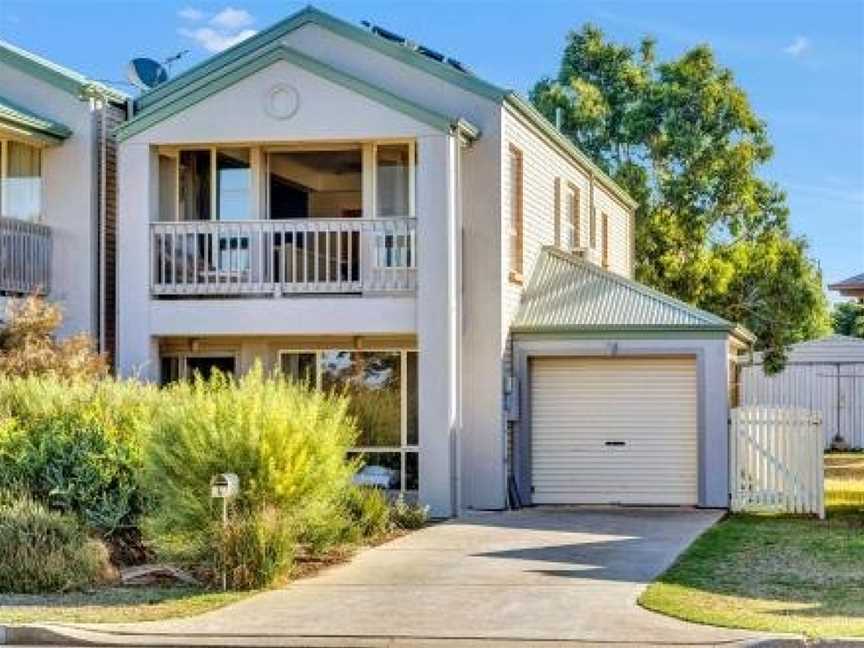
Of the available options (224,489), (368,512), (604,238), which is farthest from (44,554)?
(604,238)

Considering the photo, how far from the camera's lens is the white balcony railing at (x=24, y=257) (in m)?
20.8

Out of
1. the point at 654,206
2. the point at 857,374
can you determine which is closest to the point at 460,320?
the point at 654,206

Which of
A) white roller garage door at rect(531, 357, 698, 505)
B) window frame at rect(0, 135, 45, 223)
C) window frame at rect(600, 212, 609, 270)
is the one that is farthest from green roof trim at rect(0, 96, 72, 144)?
window frame at rect(600, 212, 609, 270)

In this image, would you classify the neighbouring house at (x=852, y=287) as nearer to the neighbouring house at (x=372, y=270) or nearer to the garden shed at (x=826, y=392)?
the neighbouring house at (x=372, y=270)

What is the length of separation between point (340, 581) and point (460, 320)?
7734 millimetres

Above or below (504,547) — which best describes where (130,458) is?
above

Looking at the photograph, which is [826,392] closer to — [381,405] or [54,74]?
[381,405]

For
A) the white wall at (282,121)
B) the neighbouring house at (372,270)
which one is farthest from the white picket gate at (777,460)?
the white wall at (282,121)

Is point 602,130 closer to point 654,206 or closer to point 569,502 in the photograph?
point 654,206

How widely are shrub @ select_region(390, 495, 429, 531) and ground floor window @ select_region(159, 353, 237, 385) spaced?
449cm

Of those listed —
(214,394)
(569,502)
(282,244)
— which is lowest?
(569,502)

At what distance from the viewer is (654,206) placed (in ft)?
126

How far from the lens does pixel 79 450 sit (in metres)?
16.3

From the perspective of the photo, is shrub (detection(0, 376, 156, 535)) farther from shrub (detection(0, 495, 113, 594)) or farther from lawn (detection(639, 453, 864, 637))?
lawn (detection(639, 453, 864, 637))
